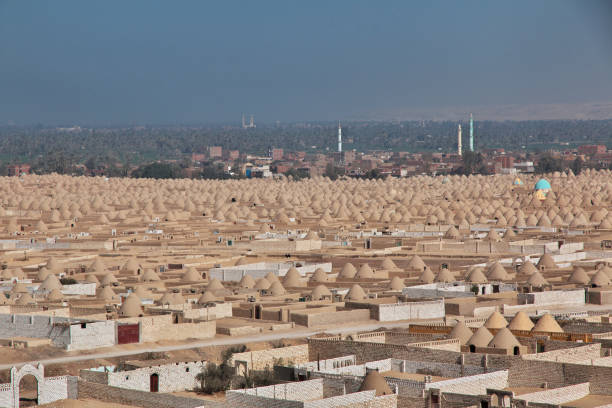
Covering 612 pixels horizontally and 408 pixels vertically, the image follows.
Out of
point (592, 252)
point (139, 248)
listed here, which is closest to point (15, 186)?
point (139, 248)

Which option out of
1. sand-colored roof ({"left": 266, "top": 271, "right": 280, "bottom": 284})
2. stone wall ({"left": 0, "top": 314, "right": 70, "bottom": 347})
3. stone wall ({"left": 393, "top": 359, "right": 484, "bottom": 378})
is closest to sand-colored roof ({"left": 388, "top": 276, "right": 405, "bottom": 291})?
sand-colored roof ({"left": 266, "top": 271, "right": 280, "bottom": 284})

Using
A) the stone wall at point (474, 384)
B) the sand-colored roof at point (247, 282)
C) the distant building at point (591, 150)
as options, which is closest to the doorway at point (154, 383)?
the stone wall at point (474, 384)

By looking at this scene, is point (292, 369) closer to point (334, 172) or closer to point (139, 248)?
point (139, 248)

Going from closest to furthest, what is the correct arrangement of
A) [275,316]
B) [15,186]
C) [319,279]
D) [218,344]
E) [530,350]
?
[530,350]
[218,344]
[275,316]
[319,279]
[15,186]

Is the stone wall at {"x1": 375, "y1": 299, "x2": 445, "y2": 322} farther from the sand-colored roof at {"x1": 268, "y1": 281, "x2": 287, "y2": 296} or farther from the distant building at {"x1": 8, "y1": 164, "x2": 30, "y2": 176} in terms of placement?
the distant building at {"x1": 8, "y1": 164, "x2": 30, "y2": 176}

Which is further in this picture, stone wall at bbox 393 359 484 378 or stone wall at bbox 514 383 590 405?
stone wall at bbox 393 359 484 378

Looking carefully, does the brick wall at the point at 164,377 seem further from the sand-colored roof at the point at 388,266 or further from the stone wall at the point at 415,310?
the sand-colored roof at the point at 388,266
